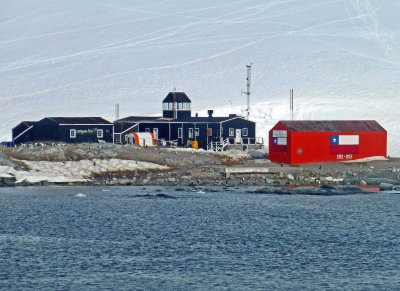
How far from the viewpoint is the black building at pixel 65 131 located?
83.0 metres

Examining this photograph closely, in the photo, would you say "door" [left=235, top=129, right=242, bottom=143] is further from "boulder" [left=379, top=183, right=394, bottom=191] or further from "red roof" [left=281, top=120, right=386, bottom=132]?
"boulder" [left=379, top=183, right=394, bottom=191]

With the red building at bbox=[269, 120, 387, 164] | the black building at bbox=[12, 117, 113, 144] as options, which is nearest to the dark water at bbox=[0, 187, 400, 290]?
the red building at bbox=[269, 120, 387, 164]

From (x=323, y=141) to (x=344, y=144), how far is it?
5.81 feet

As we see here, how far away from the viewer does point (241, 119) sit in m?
85.2

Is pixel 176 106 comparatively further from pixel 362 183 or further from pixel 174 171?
pixel 362 183

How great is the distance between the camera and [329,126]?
74125 mm

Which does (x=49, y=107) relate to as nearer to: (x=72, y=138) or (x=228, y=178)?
(x=72, y=138)

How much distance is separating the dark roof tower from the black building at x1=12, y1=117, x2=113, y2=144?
244 inches

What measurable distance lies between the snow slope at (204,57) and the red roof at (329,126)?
21.8m

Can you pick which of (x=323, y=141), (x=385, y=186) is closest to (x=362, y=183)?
(x=385, y=186)

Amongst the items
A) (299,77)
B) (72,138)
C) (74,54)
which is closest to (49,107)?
(74,54)

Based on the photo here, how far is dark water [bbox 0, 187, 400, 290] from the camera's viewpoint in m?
34.6

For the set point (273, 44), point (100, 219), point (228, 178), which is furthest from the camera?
point (273, 44)

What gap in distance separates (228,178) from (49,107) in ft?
200
